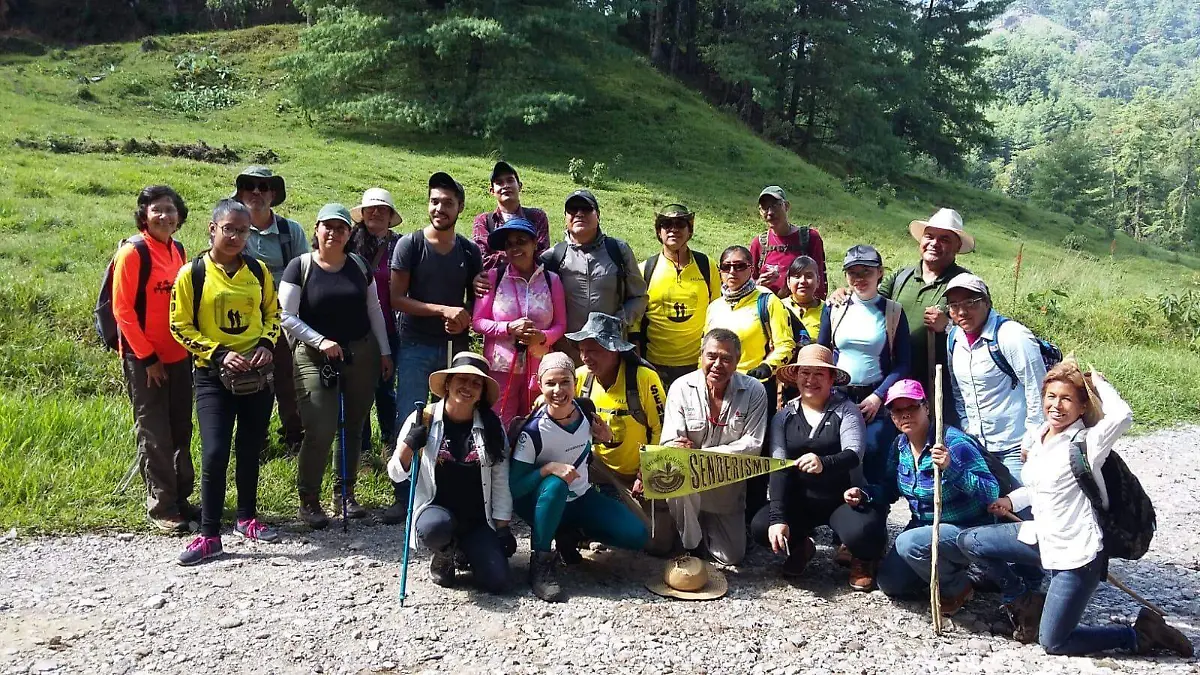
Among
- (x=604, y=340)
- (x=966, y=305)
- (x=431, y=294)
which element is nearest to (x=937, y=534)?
(x=966, y=305)

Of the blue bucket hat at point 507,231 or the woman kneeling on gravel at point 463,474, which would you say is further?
the blue bucket hat at point 507,231

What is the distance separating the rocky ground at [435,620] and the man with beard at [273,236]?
1.57m

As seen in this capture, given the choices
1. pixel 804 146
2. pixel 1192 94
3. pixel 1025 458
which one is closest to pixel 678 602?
pixel 1025 458

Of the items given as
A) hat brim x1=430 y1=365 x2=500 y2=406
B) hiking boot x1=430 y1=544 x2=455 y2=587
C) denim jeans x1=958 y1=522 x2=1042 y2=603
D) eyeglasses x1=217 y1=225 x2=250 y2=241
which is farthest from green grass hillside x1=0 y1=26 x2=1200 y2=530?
denim jeans x1=958 y1=522 x2=1042 y2=603

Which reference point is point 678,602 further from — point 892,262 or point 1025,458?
point 892,262

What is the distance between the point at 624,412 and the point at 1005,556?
2378 millimetres

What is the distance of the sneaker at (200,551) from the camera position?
5117 millimetres

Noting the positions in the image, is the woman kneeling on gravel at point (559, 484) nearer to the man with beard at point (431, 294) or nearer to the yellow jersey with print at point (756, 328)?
the man with beard at point (431, 294)

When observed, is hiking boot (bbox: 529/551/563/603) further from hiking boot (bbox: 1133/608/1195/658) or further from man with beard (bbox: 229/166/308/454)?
hiking boot (bbox: 1133/608/1195/658)

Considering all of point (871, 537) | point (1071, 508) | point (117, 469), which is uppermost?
point (1071, 508)

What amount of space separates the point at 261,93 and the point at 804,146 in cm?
2140

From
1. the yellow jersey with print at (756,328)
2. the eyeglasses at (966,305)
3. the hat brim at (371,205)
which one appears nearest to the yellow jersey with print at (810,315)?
the yellow jersey with print at (756,328)

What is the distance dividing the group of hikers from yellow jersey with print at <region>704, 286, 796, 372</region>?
0.02m

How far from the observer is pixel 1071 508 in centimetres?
427
